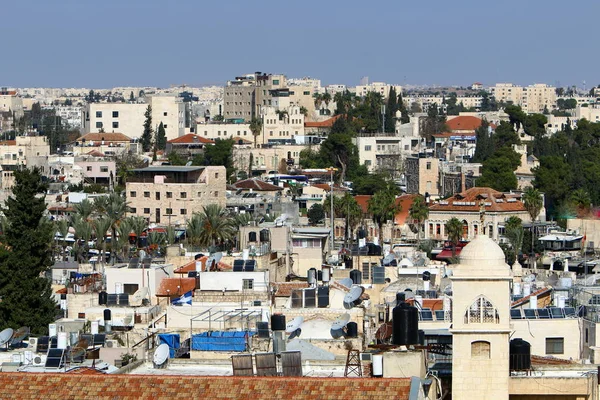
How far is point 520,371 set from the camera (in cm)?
2094

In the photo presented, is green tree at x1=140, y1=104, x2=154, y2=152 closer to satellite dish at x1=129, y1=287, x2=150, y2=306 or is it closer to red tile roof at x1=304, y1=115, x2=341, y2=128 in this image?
red tile roof at x1=304, y1=115, x2=341, y2=128

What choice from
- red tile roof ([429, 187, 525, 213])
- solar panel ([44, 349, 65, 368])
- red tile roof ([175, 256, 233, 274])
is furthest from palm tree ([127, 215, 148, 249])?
solar panel ([44, 349, 65, 368])

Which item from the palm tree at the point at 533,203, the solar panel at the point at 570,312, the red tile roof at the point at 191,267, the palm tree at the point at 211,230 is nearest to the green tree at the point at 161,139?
the palm tree at the point at 533,203

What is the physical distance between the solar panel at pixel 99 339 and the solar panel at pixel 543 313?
292 inches

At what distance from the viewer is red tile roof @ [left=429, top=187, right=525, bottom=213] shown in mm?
78188

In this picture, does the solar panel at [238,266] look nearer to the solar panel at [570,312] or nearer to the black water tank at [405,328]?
the solar panel at [570,312]

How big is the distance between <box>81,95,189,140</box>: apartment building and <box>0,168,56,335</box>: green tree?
344 ft

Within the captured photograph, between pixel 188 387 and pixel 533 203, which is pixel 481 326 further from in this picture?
pixel 533 203

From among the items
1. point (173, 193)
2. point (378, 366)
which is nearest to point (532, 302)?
point (378, 366)

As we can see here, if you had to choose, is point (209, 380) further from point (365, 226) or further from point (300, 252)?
point (365, 226)

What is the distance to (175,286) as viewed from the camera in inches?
1364

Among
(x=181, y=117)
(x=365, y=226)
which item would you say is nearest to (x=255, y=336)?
(x=365, y=226)

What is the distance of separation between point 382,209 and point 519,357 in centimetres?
5509

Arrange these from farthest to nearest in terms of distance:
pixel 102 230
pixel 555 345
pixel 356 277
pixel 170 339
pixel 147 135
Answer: pixel 147 135 < pixel 102 230 < pixel 356 277 < pixel 555 345 < pixel 170 339
